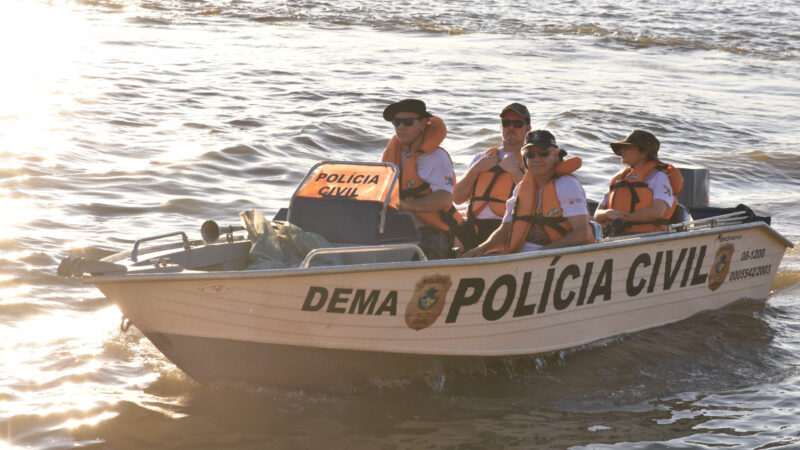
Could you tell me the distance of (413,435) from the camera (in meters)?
5.86

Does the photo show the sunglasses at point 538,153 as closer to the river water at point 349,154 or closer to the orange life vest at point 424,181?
the orange life vest at point 424,181

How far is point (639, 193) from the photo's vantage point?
25.4 ft

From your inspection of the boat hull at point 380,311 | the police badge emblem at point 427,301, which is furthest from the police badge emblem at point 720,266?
the police badge emblem at point 427,301

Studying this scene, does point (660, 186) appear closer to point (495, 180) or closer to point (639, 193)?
point (639, 193)

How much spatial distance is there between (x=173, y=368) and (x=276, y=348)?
1105mm

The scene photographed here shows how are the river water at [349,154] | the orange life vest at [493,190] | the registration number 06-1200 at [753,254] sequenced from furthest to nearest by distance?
the registration number 06-1200 at [753,254], the orange life vest at [493,190], the river water at [349,154]

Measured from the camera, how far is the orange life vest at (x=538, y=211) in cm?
666

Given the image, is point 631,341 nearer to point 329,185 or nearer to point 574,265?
point 574,265

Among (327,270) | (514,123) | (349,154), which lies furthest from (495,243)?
(349,154)

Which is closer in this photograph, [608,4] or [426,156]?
[426,156]

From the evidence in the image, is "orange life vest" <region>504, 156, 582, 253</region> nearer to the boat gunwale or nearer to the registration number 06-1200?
the boat gunwale

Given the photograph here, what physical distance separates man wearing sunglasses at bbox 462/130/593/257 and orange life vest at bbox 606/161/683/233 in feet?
3.94

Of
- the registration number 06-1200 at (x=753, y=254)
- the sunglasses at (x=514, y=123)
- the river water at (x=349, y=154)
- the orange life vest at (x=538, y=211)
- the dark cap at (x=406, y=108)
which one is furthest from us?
the registration number 06-1200 at (x=753, y=254)

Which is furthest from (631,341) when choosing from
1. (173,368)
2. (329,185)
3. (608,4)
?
(608,4)
